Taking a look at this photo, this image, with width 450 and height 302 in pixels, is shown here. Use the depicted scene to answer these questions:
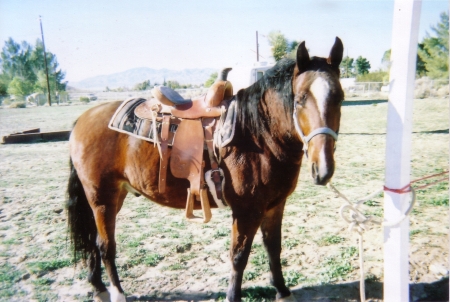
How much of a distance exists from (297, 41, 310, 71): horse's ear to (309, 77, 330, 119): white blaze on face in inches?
6.9

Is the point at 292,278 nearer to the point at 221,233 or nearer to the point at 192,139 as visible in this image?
the point at 221,233

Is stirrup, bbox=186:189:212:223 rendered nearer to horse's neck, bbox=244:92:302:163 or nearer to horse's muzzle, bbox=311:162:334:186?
horse's neck, bbox=244:92:302:163

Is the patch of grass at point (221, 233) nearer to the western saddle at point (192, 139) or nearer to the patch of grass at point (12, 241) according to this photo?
the western saddle at point (192, 139)

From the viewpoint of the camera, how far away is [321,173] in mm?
1629

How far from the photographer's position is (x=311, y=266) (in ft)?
10.2

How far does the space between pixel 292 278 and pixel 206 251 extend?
1.01 meters

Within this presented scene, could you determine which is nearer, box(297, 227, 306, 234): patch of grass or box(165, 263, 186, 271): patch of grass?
box(165, 263, 186, 271): patch of grass

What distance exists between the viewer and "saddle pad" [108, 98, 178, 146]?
2503mm

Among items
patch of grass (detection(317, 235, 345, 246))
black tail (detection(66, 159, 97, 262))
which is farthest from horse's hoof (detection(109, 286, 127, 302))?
patch of grass (detection(317, 235, 345, 246))

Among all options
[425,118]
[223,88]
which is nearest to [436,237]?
[223,88]

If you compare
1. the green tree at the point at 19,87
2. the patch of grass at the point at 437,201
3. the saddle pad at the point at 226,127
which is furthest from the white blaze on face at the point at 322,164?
the green tree at the point at 19,87

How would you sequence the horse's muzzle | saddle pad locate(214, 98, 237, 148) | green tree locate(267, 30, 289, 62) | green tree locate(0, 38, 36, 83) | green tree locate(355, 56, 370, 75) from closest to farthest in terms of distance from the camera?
1. the horse's muzzle
2. saddle pad locate(214, 98, 237, 148)
3. green tree locate(267, 30, 289, 62)
4. green tree locate(0, 38, 36, 83)
5. green tree locate(355, 56, 370, 75)

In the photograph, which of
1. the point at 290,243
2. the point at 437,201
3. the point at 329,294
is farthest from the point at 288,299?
the point at 437,201

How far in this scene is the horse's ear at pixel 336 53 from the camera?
5.94ft
